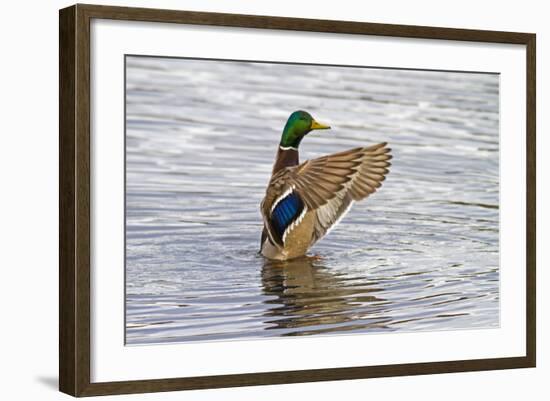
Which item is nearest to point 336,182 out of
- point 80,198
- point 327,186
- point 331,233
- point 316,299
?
point 327,186

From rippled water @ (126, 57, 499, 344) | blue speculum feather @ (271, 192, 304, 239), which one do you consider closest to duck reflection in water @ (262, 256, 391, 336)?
rippled water @ (126, 57, 499, 344)

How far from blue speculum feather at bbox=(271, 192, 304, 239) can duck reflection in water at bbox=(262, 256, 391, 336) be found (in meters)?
0.11

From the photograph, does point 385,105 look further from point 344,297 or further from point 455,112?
point 344,297

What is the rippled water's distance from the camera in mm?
4426

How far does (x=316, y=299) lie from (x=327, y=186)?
1.18ft

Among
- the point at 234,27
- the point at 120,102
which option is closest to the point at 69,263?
the point at 120,102

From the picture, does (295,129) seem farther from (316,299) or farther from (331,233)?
(316,299)

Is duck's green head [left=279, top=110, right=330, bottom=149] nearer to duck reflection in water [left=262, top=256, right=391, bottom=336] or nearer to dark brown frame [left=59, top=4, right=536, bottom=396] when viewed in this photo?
dark brown frame [left=59, top=4, right=536, bottom=396]

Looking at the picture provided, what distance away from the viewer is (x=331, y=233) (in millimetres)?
4719

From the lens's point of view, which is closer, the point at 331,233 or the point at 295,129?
the point at 295,129

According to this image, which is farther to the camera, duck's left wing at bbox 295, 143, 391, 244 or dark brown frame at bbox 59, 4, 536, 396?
duck's left wing at bbox 295, 143, 391, 244

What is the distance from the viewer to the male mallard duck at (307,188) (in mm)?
4625

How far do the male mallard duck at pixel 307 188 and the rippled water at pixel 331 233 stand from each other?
30mm

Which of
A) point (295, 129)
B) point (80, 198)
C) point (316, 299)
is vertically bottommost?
point (316, 299)
